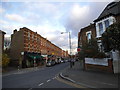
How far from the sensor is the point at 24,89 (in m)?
8.93

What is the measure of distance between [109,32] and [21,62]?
30.0m

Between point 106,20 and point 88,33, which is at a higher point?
point 106,20

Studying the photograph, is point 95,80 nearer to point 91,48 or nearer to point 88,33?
point 91,48

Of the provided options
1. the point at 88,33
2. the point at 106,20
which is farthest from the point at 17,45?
the point at 106,20

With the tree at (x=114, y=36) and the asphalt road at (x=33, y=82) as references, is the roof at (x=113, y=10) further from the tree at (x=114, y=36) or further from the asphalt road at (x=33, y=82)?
the asphalt road at (x=33, y=82)

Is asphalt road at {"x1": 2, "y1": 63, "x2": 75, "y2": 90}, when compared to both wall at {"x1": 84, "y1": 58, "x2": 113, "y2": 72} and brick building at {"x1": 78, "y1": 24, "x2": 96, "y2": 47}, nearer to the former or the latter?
wall at {"x1": 84, "y1": 58, "x2": 113, "y2": 72}

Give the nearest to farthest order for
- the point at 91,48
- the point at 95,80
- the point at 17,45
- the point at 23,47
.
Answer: the point at 95,80 → the point at 91,48 → the point at 23,47 → the point at 17,45

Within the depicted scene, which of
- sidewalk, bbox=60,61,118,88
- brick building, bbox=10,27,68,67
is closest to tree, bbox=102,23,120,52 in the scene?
sidewalk, bbox=60,61,118,88

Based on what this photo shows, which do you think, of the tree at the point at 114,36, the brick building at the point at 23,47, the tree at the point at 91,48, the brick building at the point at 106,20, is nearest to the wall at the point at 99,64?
the tree at the point at 91,48

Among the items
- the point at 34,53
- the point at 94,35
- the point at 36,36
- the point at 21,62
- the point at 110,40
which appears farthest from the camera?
the point at 36,36

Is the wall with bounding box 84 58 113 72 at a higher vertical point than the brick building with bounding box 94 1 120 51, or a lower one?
lower

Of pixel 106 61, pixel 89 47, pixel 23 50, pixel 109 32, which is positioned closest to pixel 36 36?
pixel 23 50

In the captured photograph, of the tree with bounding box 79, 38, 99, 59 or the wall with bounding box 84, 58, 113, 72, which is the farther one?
the tree with bounding box 79, 38, 99, 59

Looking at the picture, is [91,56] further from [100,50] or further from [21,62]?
[21,62]
